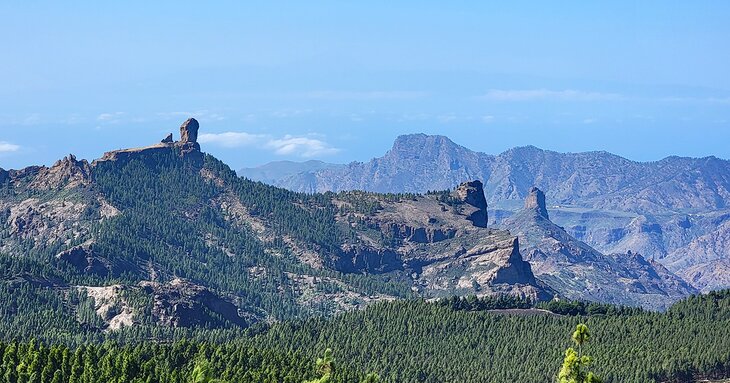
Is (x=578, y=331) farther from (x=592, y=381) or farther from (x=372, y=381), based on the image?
(x=372, y=381)

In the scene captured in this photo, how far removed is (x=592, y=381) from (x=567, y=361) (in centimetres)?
372

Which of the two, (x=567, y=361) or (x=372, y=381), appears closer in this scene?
(x=567, y=361)

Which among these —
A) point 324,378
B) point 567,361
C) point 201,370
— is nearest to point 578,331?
point 567,361

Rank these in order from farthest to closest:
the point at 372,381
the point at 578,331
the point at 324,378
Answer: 1. the point at 372,381
2. the point at 578,331
3. the point at 324,378

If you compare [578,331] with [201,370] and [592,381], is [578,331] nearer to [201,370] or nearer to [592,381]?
[592,381]

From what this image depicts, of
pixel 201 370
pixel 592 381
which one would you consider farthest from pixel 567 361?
pixel 201 370

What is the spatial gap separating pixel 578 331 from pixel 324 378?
33.9 m

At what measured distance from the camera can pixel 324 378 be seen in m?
145

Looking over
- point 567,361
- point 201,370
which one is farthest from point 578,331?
point 201,370

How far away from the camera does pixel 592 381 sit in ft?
500

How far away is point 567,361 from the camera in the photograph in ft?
502

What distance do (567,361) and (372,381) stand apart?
118 ft

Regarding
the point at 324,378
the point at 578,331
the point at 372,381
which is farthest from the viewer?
the point at 372,381

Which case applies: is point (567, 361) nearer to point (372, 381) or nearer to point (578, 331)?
point (578, 331)
